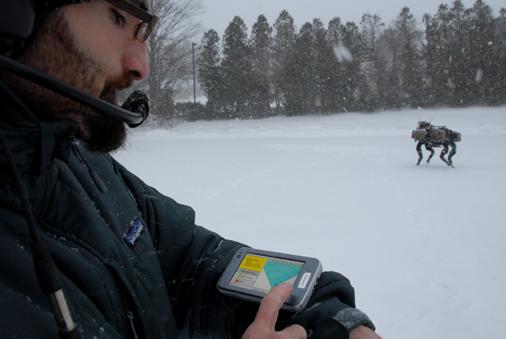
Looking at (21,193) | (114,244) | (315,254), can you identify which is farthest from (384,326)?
(21,193)

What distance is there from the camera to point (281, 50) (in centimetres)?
4000

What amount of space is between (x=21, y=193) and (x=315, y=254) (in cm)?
422

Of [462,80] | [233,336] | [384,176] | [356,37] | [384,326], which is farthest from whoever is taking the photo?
[356,37]

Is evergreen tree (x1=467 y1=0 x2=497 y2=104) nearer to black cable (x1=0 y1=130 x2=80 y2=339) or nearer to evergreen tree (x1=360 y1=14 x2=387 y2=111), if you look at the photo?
evergreen tree (x1=360 y1=14 x2=387 y2=111)

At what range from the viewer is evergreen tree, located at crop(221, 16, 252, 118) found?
38.3 meters

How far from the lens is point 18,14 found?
80 centimetres

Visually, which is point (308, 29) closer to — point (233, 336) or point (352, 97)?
point (352, 97)

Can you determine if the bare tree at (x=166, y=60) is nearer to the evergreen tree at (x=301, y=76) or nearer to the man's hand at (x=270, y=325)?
the evergreen tree at (x=301, y=76)

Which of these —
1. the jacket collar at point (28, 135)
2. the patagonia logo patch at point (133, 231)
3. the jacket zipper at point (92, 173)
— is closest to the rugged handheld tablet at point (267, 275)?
the patagonia logo patch at point (133, 231)

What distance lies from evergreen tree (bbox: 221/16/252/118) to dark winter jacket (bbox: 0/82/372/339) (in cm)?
3646

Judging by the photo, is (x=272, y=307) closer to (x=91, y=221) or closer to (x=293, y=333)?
(x=293, y=333)

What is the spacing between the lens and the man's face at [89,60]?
92 cm

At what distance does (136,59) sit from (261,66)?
3980cm

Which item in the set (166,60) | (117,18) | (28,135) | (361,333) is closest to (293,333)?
(361,333)
